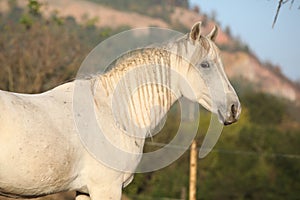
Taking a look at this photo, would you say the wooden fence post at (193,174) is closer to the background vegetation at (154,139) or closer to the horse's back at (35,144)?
the horse's back at (35,144)

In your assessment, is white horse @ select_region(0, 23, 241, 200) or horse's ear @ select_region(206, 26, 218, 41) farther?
horse's ear @ select_region(206, 26, 218, 41)

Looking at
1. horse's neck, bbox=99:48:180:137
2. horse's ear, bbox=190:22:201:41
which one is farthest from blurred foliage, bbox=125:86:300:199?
horse's ear, bbox=190:22:201:41

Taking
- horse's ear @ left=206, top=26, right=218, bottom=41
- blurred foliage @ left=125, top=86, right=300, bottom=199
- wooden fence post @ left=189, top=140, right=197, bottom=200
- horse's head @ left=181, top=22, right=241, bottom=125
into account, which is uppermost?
horse's ear @ left=206, top=26, right=218, bottom=41

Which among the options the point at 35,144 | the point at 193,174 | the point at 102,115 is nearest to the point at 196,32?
the point at 102,115

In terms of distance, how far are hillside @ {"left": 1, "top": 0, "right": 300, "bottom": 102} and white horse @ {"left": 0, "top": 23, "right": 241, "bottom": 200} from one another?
2457cm

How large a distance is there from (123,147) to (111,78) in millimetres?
559

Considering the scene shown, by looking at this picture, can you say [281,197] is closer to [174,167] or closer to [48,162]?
[174,167]

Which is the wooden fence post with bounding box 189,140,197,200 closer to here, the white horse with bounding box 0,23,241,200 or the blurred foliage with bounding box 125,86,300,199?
the white horse with bounding box 0,23,241,200

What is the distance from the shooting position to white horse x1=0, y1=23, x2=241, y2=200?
10.6ft

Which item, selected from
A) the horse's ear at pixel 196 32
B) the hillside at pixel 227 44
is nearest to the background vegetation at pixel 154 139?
the horse's ear at pixel 196 32

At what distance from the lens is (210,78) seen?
3.96 m

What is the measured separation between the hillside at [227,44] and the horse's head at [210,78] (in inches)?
967

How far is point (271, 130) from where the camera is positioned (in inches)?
719

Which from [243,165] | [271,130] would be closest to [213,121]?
[243,165]
